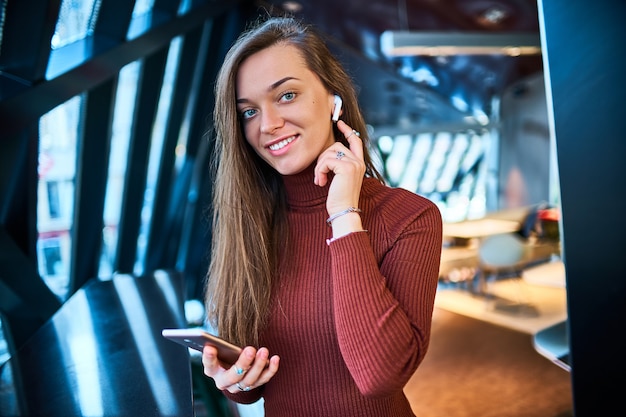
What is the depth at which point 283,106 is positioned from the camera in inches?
53.0

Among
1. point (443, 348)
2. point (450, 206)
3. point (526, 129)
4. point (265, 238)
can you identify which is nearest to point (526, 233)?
point (443, 348)

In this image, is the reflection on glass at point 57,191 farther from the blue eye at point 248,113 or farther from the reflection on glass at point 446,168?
the reflection on glass at point 446,168

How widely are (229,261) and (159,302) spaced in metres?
1.18

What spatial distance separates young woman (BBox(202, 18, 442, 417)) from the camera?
1.15 meters

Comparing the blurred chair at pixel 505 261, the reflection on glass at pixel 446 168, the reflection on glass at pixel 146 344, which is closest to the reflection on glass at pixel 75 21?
the reflection on glass at pixel 146 344

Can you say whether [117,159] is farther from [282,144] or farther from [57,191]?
[282,144]

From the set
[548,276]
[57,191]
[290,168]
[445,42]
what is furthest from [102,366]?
[445,42]

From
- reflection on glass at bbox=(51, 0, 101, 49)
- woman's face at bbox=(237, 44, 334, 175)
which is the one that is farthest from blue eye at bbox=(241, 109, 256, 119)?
reflection on glass at bbox=(51, 0, 101, 49)

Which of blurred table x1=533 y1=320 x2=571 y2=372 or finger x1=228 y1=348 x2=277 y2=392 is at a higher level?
finger x1=228 y1=348 x2=277 y2=392

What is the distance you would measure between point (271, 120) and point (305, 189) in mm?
225

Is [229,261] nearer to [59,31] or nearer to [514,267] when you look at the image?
[59,31]

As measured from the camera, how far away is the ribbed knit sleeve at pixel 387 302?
3.66 ft

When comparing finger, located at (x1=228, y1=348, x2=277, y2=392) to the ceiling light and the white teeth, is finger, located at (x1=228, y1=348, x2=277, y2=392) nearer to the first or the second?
the white teeth

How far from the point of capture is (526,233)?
5.82 metres
